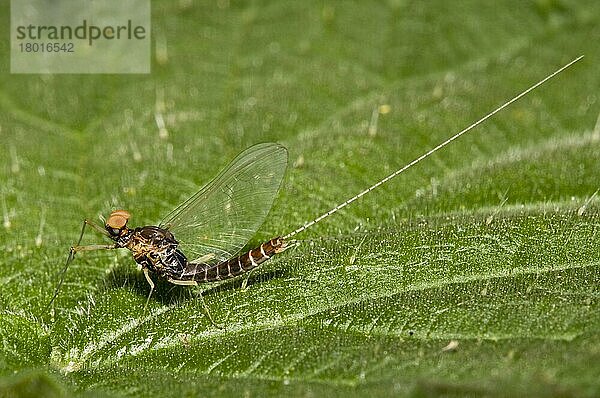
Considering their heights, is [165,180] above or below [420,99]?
below

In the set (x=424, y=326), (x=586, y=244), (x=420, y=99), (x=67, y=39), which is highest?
(x=67, y=39)

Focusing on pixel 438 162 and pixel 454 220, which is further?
pixel 438 162

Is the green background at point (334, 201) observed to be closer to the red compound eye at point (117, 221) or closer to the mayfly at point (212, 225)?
the mayfly at point (212, 225)

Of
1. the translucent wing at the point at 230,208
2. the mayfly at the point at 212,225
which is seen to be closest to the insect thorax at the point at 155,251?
the mayfly at the point at 212,225

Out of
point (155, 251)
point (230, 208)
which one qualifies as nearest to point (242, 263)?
point (230, 208)

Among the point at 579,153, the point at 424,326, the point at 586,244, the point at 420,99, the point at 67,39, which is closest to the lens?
the point at 424,326

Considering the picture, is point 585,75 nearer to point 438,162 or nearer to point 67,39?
point 438,162

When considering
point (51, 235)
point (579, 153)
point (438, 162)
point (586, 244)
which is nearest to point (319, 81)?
point (438, 162)
